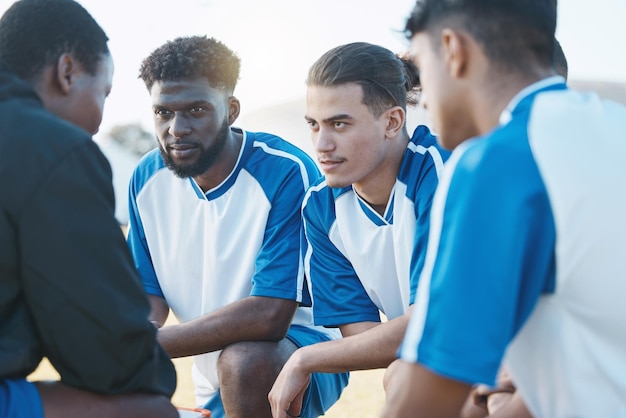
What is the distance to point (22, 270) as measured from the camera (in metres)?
2.09

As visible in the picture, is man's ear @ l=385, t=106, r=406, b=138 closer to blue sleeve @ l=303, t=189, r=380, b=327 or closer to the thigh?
blue sleeve @ l=303, t=189, r=380, b=327

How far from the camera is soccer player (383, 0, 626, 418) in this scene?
1.61 metres

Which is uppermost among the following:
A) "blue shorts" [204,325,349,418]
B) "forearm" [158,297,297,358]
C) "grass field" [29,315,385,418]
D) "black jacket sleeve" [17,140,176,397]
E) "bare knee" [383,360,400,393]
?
"black jacket sleeve" [17,140,176,397]

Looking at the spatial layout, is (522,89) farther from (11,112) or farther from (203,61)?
(203,61)

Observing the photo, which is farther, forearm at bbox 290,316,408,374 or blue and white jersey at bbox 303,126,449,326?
blue and white jersey at bbox 303,126,449,326

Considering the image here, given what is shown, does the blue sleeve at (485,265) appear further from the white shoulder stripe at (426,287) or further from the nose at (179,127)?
the nose at (179,127)

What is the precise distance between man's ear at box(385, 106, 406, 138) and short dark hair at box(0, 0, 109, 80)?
1353 millimetres

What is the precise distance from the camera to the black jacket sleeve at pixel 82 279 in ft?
6.81

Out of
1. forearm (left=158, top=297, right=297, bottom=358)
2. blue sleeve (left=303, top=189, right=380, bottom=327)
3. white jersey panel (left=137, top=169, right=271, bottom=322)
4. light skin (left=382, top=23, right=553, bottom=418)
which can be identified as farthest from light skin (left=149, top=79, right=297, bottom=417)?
light skin (left=382, top=23, right=553, bottom=418)

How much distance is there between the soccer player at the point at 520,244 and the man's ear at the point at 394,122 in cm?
155

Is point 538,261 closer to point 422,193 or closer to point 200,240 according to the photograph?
point 422,193

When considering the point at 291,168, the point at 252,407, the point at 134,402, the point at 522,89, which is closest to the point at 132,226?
the point at 291,168

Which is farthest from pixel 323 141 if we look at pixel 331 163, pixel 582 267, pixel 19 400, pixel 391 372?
pixel 582 267

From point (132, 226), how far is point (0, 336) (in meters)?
2.05
